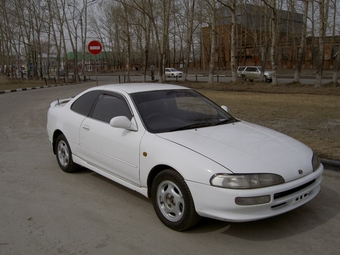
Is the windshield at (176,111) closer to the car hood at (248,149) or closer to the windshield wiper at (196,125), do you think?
the windshield wiper at (196,125)

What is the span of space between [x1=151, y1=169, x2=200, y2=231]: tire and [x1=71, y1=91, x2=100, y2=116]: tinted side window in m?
1.97

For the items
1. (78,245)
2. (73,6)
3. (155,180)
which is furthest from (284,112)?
(73,6)

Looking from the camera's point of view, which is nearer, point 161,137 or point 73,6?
point 161,137

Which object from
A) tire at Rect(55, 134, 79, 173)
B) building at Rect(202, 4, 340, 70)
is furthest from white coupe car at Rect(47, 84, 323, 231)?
building at Rect(202, 4, 340, 70)

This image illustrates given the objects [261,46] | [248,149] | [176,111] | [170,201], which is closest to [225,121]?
[176,111]

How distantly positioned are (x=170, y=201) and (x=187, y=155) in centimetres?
56

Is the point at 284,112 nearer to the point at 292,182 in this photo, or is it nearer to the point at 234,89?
the point at 292,182

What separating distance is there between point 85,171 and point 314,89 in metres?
15.9

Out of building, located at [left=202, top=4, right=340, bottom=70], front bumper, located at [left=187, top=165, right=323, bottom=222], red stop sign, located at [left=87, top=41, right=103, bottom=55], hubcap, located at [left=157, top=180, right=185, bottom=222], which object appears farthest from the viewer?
building, located at [left=202, top=4, right=340, bottom=70]

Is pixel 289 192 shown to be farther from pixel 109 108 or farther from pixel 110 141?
pixel 109 108

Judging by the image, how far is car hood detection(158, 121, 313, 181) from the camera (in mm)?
3336

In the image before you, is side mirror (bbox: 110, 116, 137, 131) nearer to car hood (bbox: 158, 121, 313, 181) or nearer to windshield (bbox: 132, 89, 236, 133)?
windshield (bbox: 132, 89, 236, 133)

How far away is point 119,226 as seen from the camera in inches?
147

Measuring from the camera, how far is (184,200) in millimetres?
3455
